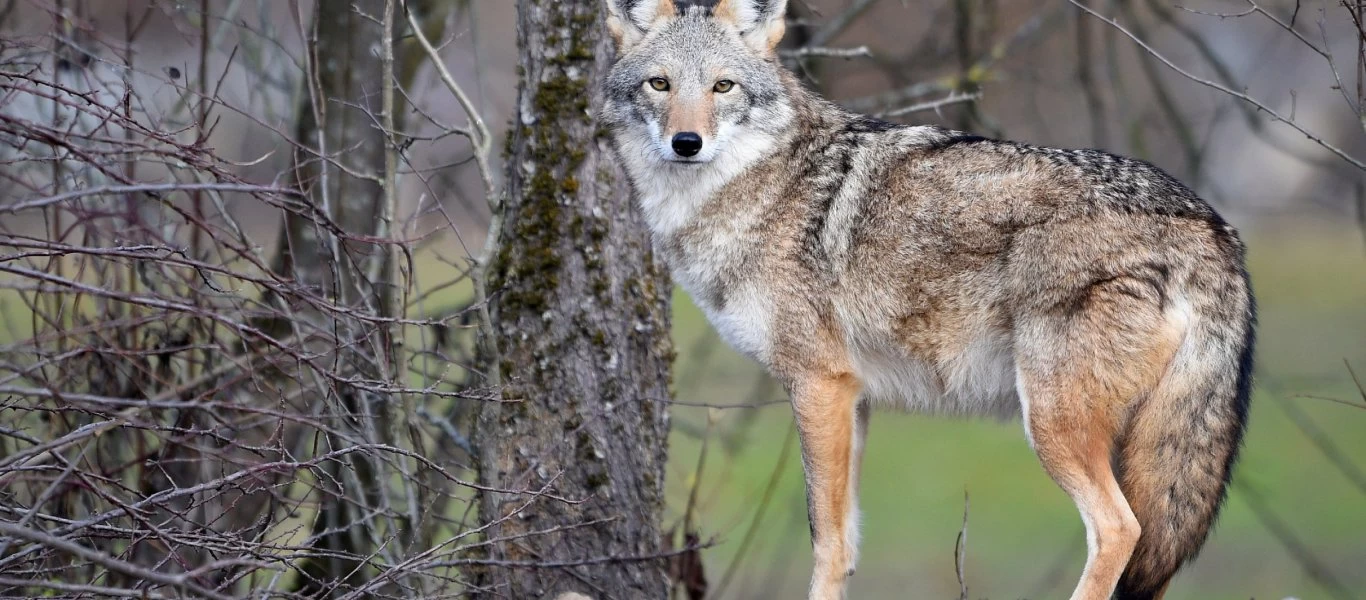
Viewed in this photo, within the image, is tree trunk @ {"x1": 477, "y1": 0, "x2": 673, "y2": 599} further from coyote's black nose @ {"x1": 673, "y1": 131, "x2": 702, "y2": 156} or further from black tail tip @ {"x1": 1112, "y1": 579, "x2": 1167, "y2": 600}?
black tail tip @ {"x1": 1112, "y1": 579, "x2": 1167, "y2": 600}

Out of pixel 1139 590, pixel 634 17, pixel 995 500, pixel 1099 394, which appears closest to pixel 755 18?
pixel 634 17

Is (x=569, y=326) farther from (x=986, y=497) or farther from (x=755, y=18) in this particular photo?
(x=986, y=497)

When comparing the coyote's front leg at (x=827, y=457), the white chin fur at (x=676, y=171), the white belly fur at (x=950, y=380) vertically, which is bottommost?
the coyote's front leg at (x=827, y=457)

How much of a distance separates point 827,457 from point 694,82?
1.58 m

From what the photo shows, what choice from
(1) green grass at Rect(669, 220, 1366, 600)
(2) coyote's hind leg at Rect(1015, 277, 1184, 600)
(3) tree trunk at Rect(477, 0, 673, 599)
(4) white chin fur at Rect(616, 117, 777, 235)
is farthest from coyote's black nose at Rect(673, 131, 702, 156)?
(1) green grass at Rect(669, 220, 1366, 600)

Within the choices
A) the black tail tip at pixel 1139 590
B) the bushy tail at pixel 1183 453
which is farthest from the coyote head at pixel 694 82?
the black tail tip at pixel 1139 590

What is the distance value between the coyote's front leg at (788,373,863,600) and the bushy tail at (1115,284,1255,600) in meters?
1.05

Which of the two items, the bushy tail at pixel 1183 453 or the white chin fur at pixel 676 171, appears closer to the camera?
the bushy tail at pixel 1183 453

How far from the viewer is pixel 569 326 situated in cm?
521

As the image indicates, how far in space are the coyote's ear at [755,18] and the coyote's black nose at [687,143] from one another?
73 centimetres

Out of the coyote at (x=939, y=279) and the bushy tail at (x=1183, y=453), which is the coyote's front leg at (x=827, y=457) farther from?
the bushy tail at (x=1183, y=453)

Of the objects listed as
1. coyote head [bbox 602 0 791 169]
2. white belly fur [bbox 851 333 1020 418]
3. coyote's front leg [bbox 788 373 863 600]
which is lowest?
coyote's front leg [bbox 788 373 863 600]

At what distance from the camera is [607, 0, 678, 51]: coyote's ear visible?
520cm

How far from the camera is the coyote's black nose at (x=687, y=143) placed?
4680mm
